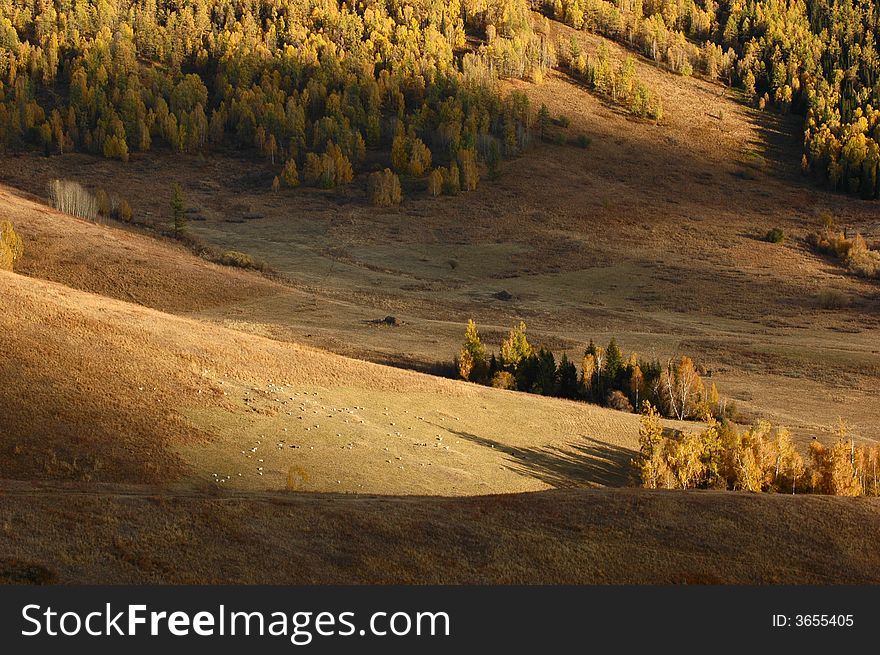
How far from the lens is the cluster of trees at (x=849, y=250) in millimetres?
140750

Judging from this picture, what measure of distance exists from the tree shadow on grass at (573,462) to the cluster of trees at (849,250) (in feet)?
334

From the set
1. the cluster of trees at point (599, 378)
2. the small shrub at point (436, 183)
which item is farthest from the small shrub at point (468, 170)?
the cluster of trees at point (599, 378)

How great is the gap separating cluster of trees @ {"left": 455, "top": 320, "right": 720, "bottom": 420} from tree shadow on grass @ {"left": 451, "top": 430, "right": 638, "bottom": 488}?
16.5m

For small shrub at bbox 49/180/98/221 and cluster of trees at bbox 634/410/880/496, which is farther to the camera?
small shrub at bbox 49/180/98/221

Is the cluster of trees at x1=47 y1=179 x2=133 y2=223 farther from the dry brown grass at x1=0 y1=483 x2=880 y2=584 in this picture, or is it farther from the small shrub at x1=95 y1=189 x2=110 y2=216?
the dry brown grass at x1=0 y1=483 x2=880 y2=584

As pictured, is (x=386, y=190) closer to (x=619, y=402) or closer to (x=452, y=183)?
(x=452, y=183)

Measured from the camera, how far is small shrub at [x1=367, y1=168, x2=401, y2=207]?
17488 centimetres

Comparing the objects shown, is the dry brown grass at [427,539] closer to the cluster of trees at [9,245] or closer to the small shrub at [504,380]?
the small shrub at [504,380]

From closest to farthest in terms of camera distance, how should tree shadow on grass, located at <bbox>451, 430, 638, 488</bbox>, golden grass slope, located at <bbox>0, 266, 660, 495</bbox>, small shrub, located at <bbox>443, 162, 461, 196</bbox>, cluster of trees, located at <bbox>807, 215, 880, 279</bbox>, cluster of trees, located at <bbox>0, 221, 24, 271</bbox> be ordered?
1. golden grass slope, located at <bbox>0, 266, 660, 495</bbox>
2. tree shadow on grass, located at <bbox>451, 430, 638, 488</bbox>
3. cluster of trees, located at <bbox>0, 221, 24, 271</bbox>
4. cluster of trees, located at <bbox>807, 215, 880, 279</bbox>
5. small shrub, located at <bbox>443, 162, 461, 196</bbox>

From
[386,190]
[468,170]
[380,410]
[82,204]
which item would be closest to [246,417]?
[380,410]

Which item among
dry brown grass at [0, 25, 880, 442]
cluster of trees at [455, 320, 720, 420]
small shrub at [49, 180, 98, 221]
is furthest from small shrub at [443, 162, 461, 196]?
cluster of trees at [455, 320, 720, 420]

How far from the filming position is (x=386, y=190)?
17525cm

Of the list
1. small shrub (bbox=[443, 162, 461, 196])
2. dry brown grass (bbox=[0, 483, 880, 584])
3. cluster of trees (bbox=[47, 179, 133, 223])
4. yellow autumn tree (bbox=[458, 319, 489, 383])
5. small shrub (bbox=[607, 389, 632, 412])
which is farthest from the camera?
small shrub (bbox=[443, 162, 461, 196])

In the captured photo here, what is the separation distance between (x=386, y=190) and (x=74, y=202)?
5897 cm
